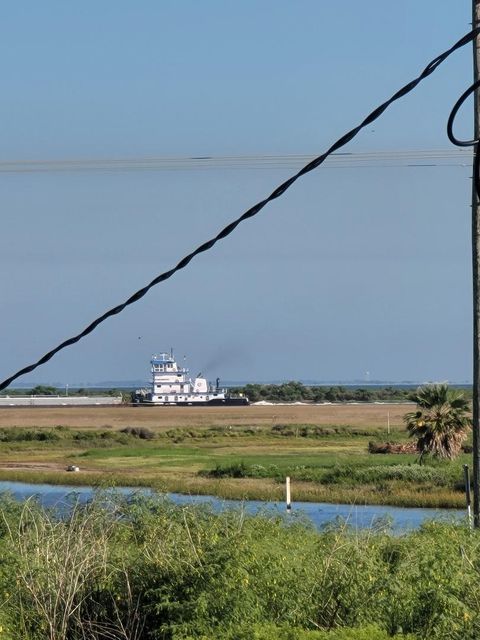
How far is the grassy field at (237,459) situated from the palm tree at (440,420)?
874 mm

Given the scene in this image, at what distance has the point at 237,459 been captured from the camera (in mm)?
55469

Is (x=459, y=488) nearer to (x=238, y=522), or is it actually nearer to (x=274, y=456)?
(x=274, y=456)

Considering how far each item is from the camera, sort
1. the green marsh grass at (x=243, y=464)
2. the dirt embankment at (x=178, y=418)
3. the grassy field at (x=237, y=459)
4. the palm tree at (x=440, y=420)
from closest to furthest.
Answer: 1. the green marsh grass at (x=243, y=464)
2. the grassy field at (x=237, y=459)
3. the palm tree at (x=440, y=420)
4. the dirt embankment at (x=178, y=418)

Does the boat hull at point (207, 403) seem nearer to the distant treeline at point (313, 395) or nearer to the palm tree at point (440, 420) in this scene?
the distant treeline at point (313, 395)

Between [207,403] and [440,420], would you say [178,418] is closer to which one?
Result: [207,403]

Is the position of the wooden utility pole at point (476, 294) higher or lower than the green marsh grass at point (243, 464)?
higher

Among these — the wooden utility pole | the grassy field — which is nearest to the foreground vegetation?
the wooden utility pole

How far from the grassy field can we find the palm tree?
87 cm

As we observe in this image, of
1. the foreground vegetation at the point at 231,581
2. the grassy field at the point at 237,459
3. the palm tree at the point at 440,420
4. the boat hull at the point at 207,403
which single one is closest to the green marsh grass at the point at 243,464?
the grassy field at the point at 237,459

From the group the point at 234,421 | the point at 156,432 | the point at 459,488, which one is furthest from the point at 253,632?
the point at 234,421

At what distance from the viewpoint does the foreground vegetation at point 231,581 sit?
968cm

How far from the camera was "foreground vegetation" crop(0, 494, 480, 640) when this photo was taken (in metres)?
9.68

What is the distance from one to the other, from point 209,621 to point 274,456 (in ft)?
157

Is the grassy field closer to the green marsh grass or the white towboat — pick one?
the green marsh grass
